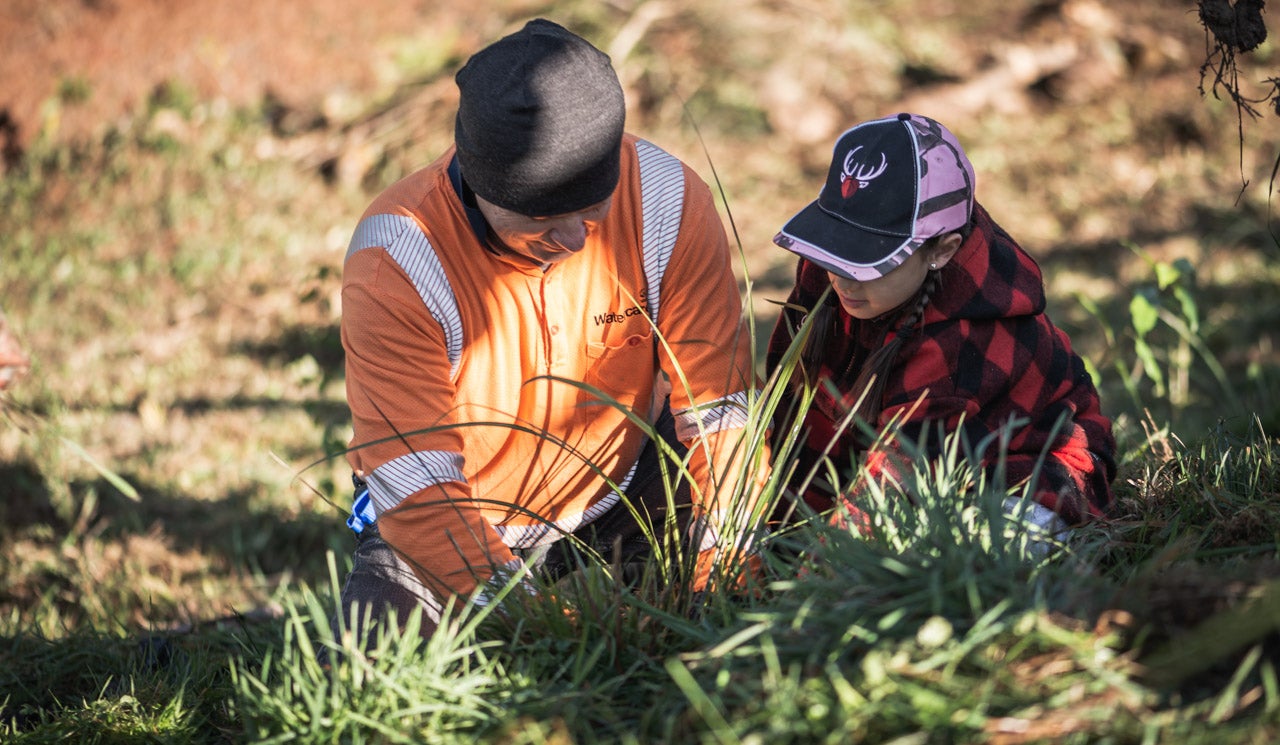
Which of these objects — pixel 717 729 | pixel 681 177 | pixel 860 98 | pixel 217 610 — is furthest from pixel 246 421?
pixel 860 98

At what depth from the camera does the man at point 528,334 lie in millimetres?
1924

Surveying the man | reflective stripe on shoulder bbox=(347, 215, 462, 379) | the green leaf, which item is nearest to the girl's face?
the man

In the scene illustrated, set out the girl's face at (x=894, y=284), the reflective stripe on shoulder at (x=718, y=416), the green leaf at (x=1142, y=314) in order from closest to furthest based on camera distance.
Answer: the girl's face at (x=894, y=284) < the reflective stripe on shoulder at (x=718, y=416) < the green leaf at (x=1142, y=314)

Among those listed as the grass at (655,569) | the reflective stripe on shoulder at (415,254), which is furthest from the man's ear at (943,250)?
the reflective stripe on shoulder at (415,254)

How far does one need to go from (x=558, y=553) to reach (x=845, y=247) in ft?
3.29

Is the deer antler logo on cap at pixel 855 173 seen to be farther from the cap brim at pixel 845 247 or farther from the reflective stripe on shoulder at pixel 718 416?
the reflective stripe on shoulder at pixel 718 416

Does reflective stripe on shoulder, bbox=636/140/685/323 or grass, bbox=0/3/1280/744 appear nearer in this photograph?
grass, bbox=0/3/1280/744

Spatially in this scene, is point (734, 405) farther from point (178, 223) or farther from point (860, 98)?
point (860, 98)

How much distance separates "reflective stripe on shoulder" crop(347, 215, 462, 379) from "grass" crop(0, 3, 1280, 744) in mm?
374

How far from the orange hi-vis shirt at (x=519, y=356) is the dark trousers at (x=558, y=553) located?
6cm

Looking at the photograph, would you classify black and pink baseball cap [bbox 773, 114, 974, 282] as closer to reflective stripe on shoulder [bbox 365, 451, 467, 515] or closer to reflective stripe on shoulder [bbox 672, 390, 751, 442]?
reflective stripe on shoulder [bbox 672, 390, 751, 442]

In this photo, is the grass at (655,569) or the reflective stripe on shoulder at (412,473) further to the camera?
the reflective stripe on shoulder at (412,473)

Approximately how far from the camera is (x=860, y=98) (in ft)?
23.6

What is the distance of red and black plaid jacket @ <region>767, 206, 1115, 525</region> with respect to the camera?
2143mm
